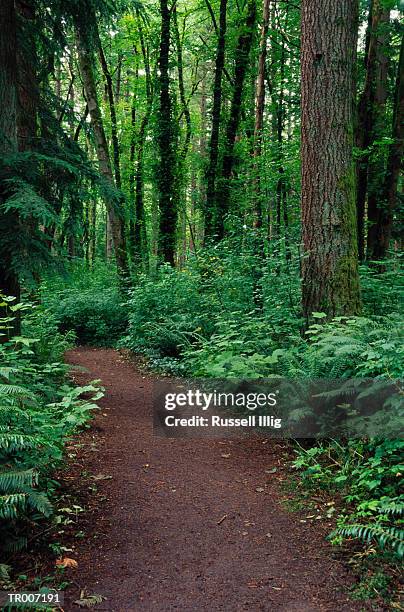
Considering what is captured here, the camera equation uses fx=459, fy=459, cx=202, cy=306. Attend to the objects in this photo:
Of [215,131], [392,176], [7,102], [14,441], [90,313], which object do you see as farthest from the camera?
[215,131]

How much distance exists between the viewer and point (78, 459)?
5359mm

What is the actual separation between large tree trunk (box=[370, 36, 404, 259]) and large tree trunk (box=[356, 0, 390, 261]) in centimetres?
67

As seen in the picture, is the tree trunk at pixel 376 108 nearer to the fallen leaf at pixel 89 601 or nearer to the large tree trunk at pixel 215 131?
the large tree trunk at pixel 215 131

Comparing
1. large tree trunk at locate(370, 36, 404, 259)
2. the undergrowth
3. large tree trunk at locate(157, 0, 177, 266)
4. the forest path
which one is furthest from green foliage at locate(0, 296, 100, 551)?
large tree trunk at locate(157, 0, 177, 266)

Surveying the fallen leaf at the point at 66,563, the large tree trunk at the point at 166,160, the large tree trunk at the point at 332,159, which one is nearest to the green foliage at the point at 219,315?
the large tree trunk at the point at 332,159

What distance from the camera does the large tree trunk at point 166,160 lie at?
625 inches

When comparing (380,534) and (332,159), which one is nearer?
(380,534)

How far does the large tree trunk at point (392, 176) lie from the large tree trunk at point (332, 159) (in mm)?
4931

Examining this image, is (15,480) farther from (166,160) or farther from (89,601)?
(166,160)

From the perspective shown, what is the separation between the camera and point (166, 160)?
54.3 feet

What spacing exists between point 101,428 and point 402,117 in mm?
9865

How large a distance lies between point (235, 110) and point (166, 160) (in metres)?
3.02

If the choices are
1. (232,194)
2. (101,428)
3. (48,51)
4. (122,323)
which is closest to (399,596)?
(101,428)

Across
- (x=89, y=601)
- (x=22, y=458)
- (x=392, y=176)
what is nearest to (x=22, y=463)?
(x=22, y=458)
